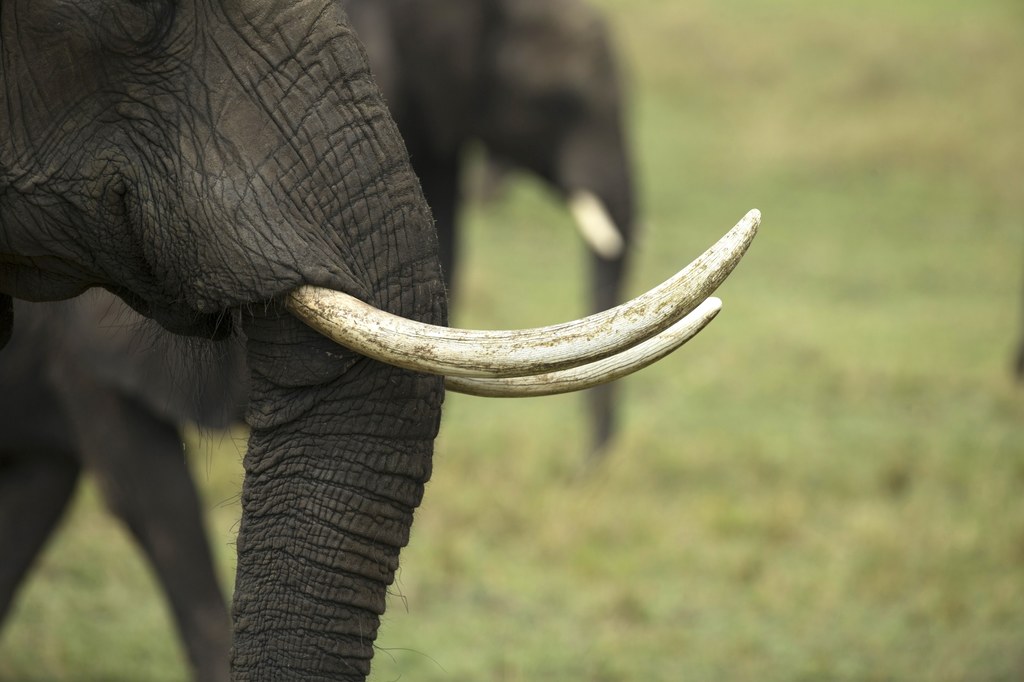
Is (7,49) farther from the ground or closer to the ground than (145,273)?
farther from the ground

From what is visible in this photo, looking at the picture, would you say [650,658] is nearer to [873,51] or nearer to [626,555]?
[626,555]

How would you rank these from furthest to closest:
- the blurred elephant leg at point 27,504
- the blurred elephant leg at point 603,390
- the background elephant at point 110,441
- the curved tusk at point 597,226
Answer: the curved tusk at point 597,226, the blurred elephant leg at point 603,390, the blurred elephant leg at point 27,504, the background elephant at point 110,441

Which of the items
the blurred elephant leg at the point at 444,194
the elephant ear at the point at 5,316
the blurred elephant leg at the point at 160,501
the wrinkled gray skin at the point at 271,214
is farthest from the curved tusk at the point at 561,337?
the blurred elephant leg at the point at 444,194

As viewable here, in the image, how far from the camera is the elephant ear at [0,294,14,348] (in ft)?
7.93

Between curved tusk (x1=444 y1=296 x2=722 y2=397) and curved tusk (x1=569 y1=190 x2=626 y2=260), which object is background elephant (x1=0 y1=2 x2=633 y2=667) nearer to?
curved tusk (x1=444 y1=296 x2=722 y2=397)

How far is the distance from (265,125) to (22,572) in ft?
7.77

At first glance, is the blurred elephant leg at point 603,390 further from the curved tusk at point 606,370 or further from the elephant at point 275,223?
the elephant at point 275,223

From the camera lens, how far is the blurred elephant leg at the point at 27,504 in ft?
13.0

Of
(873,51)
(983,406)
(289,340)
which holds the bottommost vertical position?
(289,340)

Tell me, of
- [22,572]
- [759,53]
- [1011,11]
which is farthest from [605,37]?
[1011,11]

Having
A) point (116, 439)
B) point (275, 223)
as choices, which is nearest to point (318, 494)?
point (275, 223)

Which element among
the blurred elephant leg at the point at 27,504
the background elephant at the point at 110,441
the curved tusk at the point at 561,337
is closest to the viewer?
the curved tusk at the point at 561,337

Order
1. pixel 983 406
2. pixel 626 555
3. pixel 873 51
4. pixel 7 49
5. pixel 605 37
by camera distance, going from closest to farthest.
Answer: pixel 7 49 → pixel 626 555 → pixel 605 37 → pixel 983 406 → pixel 873 51

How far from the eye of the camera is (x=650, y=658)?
169 inches
